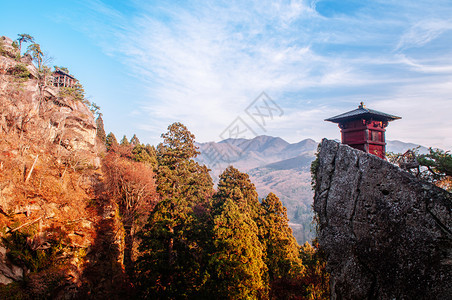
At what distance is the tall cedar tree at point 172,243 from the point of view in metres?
15.1

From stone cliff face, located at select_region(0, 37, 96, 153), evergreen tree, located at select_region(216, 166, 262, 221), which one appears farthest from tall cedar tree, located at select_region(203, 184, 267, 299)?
stone cliff face, located at select_region(0, 37, 96, 153)

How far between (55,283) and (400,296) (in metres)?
17.1

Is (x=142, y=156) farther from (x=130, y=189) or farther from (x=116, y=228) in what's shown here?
(x=116, y=228)

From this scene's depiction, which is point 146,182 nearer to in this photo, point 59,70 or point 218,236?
point 218,236

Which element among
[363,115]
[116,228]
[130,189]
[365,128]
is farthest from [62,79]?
[365,128]

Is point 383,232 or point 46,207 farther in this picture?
point 46,207

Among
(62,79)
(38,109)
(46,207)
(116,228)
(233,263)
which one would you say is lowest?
(233,263)

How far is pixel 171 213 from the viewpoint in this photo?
687 inches

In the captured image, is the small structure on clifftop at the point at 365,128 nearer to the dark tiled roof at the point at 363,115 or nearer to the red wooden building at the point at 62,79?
the dark tiled roof at the point at 363,115

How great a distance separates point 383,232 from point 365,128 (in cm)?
845

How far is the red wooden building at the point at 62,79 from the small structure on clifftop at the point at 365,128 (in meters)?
39.2

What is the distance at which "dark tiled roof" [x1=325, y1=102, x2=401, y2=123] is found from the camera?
44.6ft

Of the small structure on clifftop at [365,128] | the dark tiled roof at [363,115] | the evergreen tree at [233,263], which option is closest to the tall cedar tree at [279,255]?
the evergreen tree at [233,263]

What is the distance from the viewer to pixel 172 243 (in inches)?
672
